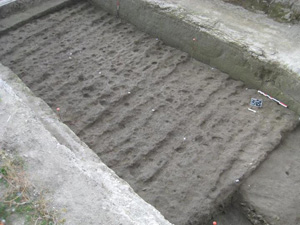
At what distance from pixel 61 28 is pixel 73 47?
475mm

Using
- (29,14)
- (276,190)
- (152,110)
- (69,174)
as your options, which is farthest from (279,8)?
(29,14)

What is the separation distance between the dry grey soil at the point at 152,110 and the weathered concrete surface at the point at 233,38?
0.12m

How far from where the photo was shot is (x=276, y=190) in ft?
8.62

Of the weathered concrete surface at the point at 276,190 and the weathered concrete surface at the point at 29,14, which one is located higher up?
the weathered concrete surface at the point at 276,190

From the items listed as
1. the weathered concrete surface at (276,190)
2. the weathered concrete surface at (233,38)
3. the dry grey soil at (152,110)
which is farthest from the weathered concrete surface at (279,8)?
the weathered concrete surface at (276,190)

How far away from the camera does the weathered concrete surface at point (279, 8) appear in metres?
3.63

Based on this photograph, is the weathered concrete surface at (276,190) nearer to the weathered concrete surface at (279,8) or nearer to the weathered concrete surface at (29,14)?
the weathered concrete surface at (279,8)

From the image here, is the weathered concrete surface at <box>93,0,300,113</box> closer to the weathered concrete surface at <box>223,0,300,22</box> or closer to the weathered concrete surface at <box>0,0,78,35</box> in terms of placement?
the weathered concrete surface at <box>223,0,300,22</box>

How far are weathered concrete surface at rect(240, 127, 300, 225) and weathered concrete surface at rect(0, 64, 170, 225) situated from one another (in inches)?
33.5

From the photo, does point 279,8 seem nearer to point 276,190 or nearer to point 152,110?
point 152,110

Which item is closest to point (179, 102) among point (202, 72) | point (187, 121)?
point (187, 121)

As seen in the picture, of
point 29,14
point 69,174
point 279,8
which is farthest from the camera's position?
point 29,14

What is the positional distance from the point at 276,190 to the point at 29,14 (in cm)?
365

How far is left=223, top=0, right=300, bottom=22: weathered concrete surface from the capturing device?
3.63 metres
